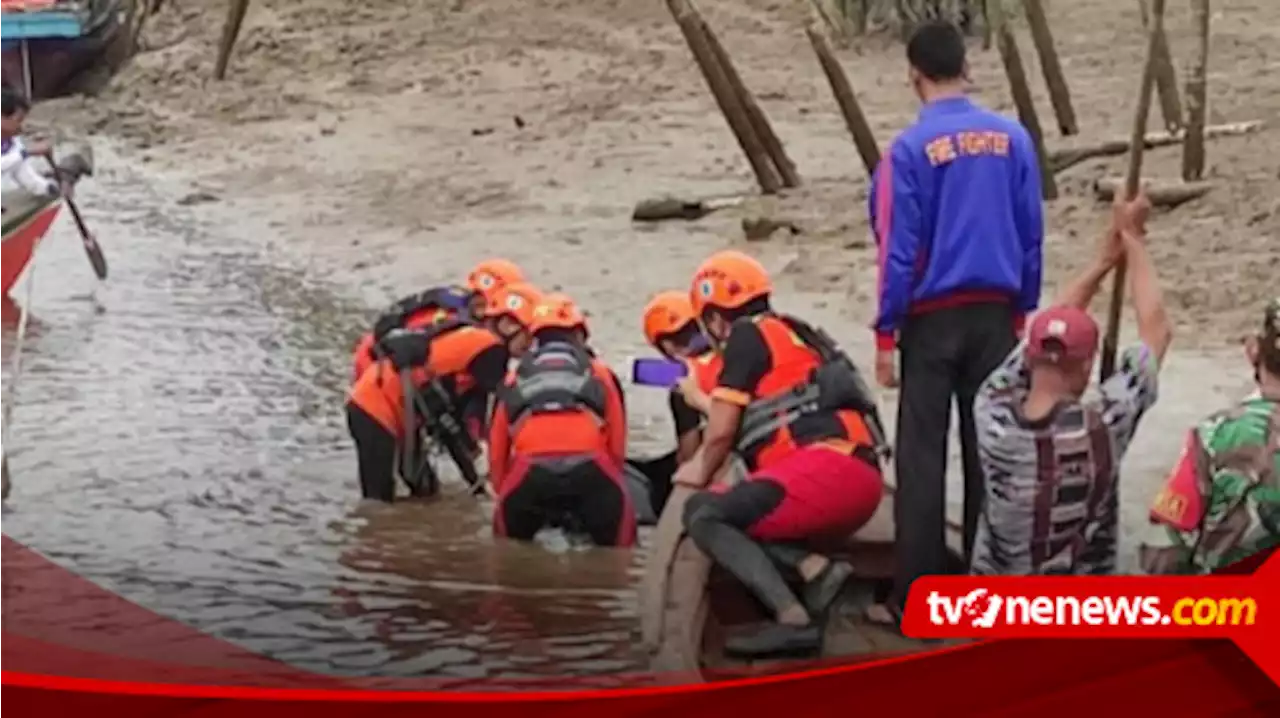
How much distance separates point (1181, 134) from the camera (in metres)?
4.49

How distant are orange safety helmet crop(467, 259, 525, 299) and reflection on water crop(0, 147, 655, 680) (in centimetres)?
14

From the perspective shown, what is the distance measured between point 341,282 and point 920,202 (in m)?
0.56

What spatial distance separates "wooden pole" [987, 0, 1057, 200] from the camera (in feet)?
14.4

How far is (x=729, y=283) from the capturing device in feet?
14.6

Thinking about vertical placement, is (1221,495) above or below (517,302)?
below

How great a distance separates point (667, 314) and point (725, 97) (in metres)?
0.21

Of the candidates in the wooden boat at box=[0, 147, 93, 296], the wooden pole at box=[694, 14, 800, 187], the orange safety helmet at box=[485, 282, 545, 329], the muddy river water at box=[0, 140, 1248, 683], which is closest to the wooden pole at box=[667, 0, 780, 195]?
the wooden pole at box=[694, 14, 800, 187]

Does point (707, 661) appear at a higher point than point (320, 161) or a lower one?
lower

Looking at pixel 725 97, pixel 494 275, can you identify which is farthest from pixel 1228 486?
pixel 494 275

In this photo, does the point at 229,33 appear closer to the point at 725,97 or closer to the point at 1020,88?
the point at 725,97

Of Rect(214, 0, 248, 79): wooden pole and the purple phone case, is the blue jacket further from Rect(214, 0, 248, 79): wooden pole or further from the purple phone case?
Rect(214, 0, 248, 79): wooden pole

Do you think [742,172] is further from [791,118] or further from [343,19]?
[343,19]

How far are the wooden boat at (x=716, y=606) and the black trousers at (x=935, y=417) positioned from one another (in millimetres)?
18

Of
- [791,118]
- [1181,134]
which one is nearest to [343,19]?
[791,118]
